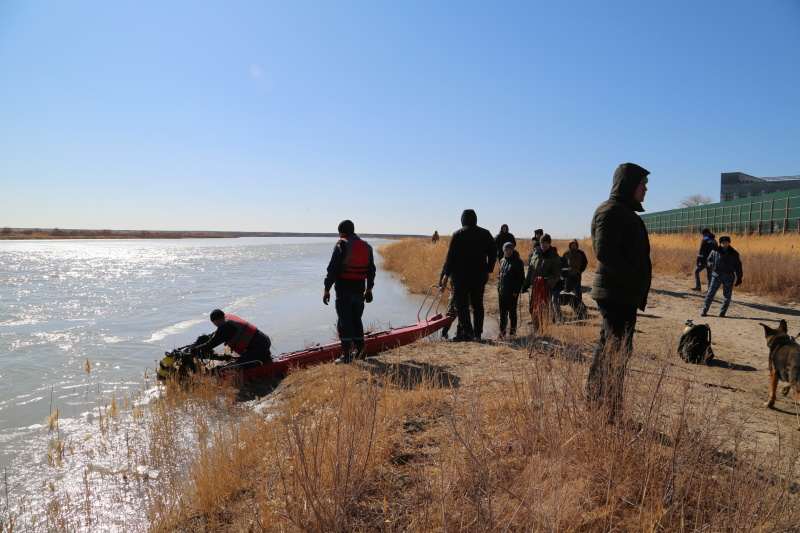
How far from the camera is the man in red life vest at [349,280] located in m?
6.35

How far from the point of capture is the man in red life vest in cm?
635

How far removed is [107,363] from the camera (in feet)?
28.3

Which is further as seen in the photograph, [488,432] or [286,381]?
[286,381]

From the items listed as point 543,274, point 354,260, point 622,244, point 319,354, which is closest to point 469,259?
point 354,260

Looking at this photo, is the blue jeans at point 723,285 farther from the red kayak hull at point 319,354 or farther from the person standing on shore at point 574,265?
the red kayak hull at point 319,354

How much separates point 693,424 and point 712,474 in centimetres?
28

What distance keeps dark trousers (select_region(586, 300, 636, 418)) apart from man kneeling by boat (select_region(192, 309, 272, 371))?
5239 mm

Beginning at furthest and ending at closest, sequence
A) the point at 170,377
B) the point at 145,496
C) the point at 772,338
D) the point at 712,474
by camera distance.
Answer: the point at 170,377 < the point at 772,338 < the point at 145,496 < the point at 712,474

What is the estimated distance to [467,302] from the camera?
7449 mm

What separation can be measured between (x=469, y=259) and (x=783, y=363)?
4.05 metres

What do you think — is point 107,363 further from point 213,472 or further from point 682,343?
point 682,343

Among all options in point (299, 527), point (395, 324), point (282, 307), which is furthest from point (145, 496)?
point (282, 307)

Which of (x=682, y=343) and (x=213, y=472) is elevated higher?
(x=682, y=343)

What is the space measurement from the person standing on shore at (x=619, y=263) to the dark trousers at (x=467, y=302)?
156 inches
